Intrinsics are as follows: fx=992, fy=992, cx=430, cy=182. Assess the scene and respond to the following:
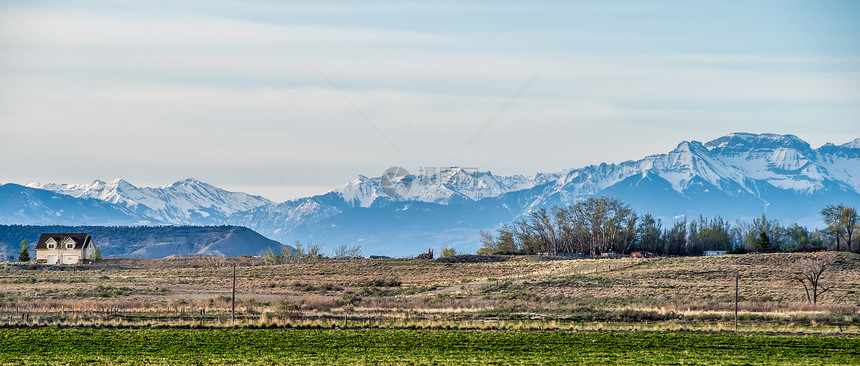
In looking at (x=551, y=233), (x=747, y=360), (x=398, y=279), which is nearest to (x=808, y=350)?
(x=747, y=360)

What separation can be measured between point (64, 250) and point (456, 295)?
6767cm

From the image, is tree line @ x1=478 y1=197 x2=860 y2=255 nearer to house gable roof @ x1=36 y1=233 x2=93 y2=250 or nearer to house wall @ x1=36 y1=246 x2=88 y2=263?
house gable roof @ x1=36 y1=233 x2=93 y2=250

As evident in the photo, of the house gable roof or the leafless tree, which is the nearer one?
the leafless tree

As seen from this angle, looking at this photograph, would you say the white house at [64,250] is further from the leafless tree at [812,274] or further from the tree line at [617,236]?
the leafless tree at [812,274]

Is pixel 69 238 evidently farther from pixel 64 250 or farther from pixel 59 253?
pixel 59 253

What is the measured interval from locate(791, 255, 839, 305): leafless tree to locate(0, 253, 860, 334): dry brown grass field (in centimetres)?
99

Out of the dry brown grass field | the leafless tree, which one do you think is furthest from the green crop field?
the leafless tree

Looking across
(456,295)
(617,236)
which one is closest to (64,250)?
(456,295)

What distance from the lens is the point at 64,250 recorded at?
125 m

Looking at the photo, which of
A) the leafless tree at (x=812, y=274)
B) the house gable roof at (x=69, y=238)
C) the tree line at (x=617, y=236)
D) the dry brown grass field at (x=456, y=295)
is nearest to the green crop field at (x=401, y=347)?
the dry brown grass field at (x=456, y=295)

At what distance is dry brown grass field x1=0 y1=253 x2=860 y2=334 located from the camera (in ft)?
179

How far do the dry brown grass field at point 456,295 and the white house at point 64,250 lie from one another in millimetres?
8114

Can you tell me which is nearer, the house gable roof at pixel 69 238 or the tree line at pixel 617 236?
the house gable roof at pixel 69 238

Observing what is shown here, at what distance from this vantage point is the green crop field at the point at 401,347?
37500 mm
